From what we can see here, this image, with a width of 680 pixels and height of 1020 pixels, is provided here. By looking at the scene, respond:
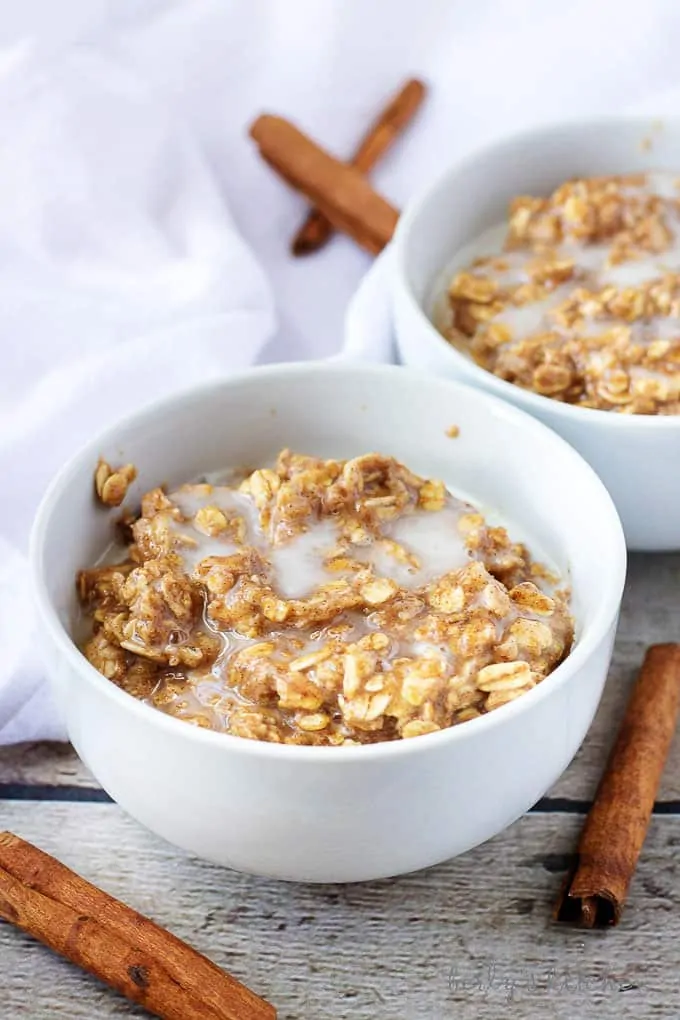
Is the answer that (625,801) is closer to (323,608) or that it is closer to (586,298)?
(323,608)

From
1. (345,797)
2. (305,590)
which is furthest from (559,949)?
(305,590)

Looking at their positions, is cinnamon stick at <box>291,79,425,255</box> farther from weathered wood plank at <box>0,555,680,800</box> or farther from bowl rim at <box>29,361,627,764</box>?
weathered wood plank at <box>0,555,680,800</box>

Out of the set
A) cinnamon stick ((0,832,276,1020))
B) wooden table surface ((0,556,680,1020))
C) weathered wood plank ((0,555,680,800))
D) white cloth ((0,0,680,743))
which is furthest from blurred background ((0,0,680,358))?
cinnamon stick ((0,832,276,1020))

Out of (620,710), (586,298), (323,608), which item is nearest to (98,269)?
(586,298)

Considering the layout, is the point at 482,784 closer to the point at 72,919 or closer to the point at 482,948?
the point at 482,948

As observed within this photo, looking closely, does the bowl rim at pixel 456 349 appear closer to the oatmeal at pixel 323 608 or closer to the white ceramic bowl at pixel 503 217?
the white ceramic bowl at pixel 503 217

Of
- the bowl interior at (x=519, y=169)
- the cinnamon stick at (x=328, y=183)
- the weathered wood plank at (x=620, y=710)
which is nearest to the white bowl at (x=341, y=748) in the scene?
the weathered wood plank at (x=620, y=710)
